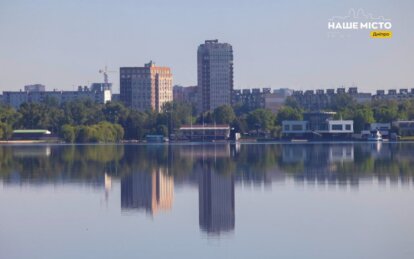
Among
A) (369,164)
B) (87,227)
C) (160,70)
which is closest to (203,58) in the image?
(160,70)

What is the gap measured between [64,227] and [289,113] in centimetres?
7462

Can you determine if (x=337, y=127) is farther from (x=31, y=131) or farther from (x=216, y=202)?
(x=216, y=202)

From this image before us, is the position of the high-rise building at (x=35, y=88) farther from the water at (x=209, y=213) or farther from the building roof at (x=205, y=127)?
the water at (x=209, y=213)

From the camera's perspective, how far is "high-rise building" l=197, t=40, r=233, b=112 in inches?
4938

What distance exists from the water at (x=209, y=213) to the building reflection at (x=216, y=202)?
3cm

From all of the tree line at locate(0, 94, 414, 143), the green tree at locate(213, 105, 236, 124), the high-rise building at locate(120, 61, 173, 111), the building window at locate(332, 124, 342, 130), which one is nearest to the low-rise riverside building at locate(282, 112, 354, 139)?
the building window at locate(332, 124, 342, 130)

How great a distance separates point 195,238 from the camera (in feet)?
59.5

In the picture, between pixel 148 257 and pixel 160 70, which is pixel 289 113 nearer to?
pixel 160 70

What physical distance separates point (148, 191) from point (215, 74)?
324 ft

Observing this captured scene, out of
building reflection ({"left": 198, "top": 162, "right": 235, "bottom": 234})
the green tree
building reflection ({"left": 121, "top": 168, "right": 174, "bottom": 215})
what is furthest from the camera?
the green tree

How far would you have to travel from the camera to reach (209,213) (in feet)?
72.5

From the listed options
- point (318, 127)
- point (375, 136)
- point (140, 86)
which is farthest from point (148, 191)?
point (140, 86)

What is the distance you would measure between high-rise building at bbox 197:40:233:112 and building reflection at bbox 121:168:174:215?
90947mm

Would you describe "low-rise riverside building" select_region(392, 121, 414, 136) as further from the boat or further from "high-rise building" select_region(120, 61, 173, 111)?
"high-rise building" select_region(120, 61, 173, 111)
